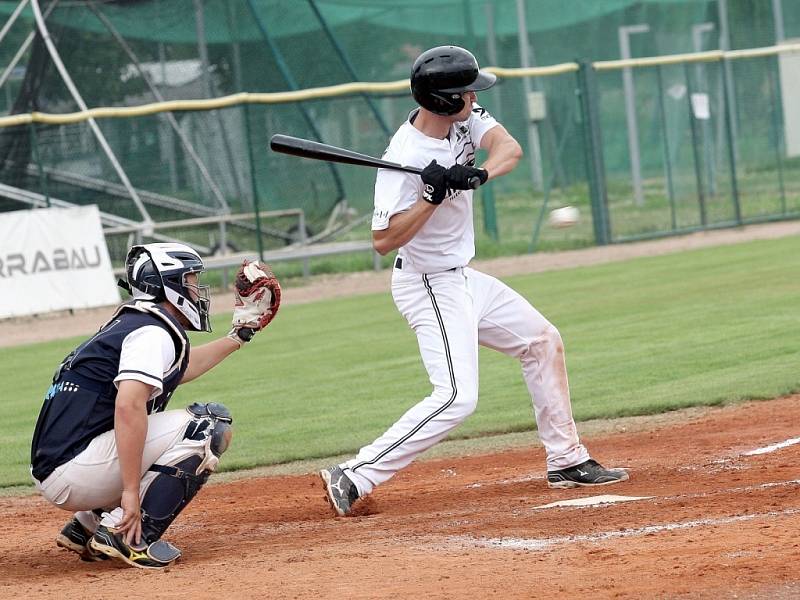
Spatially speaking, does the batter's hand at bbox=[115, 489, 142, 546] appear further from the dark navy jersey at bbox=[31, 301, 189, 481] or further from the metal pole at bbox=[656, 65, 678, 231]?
the metal pole at bbox=[656, 65, 678, 231]

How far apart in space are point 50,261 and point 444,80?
10.9m

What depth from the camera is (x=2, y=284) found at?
15445 millimetres

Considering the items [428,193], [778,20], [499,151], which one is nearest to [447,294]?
[428,193]

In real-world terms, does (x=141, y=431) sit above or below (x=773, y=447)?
above

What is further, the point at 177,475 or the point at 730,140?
the point at 730,140

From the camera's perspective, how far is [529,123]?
20734 mm

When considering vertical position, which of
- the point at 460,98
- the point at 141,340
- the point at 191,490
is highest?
the point at 460,98

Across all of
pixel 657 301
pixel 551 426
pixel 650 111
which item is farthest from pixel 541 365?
pixel 650 111

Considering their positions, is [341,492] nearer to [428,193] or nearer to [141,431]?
[141,431]

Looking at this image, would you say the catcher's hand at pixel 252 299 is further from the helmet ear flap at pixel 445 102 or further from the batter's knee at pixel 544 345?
the batter's knee at pixel 544 345

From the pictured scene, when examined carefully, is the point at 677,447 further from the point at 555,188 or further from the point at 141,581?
the point at 555,188

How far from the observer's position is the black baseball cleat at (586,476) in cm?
595

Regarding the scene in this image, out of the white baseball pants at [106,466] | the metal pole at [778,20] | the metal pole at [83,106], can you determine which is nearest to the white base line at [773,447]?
the white baseball pants at [106,466]

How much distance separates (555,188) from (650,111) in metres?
3.25
